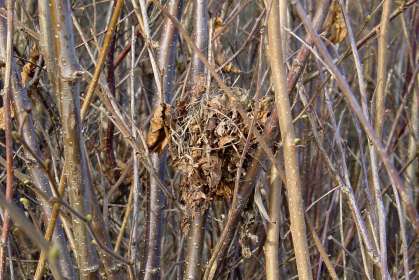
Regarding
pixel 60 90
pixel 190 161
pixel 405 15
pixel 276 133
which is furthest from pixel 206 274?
pixel 405 15

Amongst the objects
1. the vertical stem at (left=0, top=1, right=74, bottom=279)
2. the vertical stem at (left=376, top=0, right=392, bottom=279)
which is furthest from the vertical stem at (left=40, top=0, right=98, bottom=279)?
the vertical stem at (left=376, top=0, right=392, bottom=279)

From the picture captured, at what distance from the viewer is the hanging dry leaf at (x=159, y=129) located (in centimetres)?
163

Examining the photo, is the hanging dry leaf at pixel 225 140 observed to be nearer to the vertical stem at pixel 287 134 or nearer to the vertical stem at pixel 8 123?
the vertical stem at pixel 287 134

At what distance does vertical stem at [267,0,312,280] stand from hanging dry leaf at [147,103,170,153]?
0.42m

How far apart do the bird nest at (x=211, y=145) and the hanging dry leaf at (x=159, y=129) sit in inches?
0.9

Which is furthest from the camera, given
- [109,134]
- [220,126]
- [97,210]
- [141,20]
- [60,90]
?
[109,134]

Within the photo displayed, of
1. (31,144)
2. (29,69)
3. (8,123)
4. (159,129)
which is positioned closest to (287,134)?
(159,129)

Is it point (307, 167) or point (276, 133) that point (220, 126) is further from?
point (307, 167)

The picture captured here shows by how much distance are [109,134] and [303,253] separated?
125cm

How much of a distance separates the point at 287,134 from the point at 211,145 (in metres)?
0.40

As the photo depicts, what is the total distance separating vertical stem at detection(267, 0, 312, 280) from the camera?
128 centimetres

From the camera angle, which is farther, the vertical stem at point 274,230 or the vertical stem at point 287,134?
the vertical stem at point 274,230

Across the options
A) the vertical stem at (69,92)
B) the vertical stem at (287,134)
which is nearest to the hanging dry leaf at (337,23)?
the vertical stem at (287,134)

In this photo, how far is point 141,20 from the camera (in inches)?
71.4
